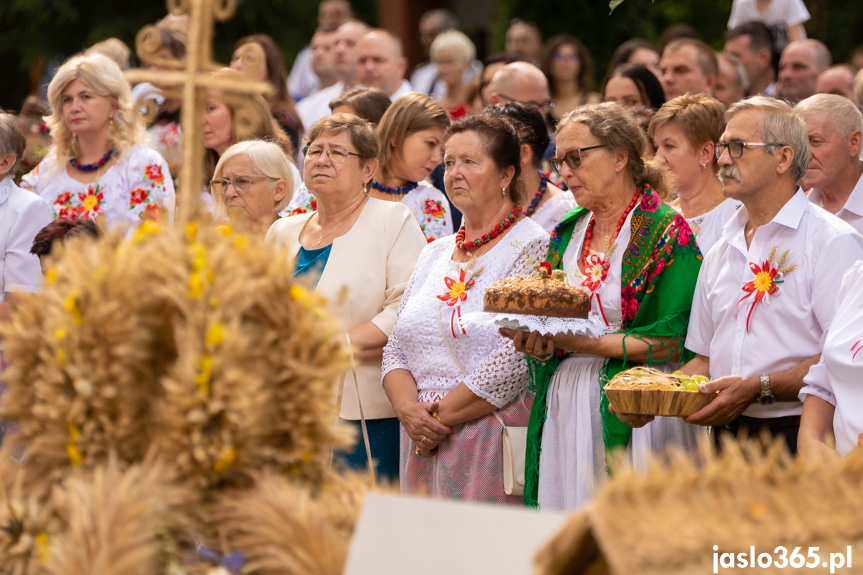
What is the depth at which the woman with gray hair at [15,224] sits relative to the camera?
17.1 feet

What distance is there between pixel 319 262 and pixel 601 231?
4.37ft

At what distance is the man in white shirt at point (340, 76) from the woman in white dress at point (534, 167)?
133 inches

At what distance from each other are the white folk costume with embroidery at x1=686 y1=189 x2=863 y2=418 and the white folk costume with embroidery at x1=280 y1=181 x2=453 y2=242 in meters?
2.07

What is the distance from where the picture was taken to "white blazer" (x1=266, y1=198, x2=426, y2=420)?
476 centimetres

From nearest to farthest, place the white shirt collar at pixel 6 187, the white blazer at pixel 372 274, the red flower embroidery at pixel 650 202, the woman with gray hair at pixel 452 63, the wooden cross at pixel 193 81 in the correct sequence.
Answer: the wooden cross at pixel 193 81
the red flower embroidery at pixel 650 202
the white blazer at pixel 372 274
the white shirt collar at pixel 6 187
the woman with gray hair at pixel 452 63

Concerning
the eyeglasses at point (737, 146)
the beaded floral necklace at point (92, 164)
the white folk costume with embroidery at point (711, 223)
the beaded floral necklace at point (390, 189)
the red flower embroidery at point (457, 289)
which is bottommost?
the red flower embroidery at point (457, 289)

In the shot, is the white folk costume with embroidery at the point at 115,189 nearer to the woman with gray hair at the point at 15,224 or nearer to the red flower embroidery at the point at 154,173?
the red flower embroidery at the point at 154,173

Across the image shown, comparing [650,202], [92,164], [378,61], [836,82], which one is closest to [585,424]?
[650,202]

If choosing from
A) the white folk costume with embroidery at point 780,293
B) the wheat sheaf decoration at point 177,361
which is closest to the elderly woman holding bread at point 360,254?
the white folk costume with embroidery at point 780,293

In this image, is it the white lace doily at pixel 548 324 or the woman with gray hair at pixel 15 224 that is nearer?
the white lace doily at pixel 548 324

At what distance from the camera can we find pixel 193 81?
7.30 ft

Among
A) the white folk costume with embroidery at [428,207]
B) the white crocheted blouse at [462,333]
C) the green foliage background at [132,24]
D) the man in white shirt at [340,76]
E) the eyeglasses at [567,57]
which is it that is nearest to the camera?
the white crocheted blouse at [462,333]

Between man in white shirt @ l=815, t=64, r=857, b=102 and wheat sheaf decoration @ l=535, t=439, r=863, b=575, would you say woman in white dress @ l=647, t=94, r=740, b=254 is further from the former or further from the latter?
wheat sheaf decoration @ l=535, t=439, r=863, b=575

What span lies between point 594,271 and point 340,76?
18.2 ft
